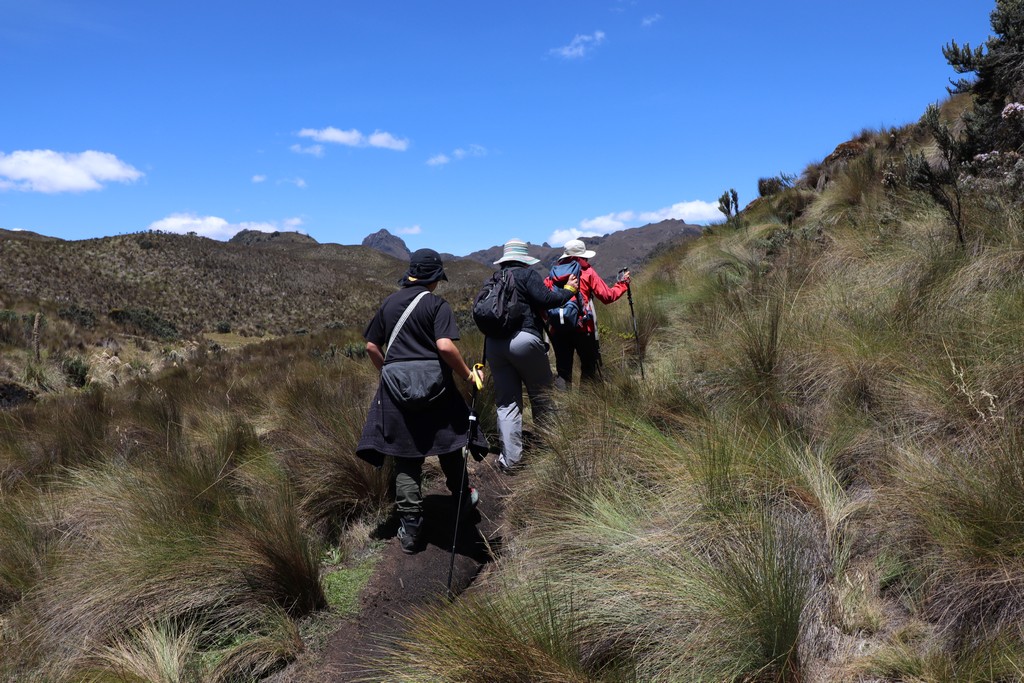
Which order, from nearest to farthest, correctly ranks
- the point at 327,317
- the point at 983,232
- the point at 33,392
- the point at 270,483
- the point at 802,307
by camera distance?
the point at 270,483
the point at 983,232
the point at 802,307
the point at 33,392
the point at 327,317

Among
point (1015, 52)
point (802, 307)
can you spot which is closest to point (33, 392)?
point (802, 307)

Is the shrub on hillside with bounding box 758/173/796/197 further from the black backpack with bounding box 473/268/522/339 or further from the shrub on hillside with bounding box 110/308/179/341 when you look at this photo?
the shrub on hillside with bounding box 110/308/179/341

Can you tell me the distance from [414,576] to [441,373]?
4.40ft

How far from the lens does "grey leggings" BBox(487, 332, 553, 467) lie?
17.4 ft

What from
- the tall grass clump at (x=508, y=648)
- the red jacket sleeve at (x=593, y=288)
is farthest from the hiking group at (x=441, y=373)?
the tall grass clump at (x=508, y=648)

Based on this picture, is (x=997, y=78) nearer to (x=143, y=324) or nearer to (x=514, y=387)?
(x=514, y=387)

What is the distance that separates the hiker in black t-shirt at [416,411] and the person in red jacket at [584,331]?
1762 mm

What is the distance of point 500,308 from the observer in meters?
5.03

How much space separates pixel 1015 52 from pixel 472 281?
213 feet

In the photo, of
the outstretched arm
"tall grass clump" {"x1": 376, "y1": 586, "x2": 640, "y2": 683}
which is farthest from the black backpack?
"tall grass clump" {"x1": 376, "y1": 586, "x2": 640, "y2": 683}

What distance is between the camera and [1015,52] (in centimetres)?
915

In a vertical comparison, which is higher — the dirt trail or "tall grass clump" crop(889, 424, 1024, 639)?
"tall grass clump" crop(889, 424, 1024, 639)

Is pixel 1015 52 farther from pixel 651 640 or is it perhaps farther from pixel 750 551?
pixel 651 640

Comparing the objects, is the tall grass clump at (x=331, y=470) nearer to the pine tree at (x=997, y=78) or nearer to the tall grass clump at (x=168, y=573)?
the tall grass clump at (x=168, y=573)
